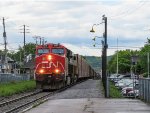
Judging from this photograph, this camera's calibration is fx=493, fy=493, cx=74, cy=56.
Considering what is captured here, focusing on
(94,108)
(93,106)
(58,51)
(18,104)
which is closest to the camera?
(94,108)

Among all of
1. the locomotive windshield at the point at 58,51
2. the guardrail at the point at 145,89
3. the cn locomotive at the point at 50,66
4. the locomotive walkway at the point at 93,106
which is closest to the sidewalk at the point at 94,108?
the locomotive walkway at the point at 93,106

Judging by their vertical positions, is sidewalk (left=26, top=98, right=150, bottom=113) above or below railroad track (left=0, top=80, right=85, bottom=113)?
above

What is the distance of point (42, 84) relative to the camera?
4416cm

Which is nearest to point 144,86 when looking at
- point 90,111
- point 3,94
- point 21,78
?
point 90,111

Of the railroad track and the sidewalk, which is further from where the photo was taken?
the railroad track

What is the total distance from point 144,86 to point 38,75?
17491mm

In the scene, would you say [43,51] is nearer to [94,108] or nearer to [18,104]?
[18,104]

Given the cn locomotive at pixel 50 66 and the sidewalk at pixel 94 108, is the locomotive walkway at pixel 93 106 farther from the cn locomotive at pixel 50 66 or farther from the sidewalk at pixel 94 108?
the cn locomotive at pixel 50 66

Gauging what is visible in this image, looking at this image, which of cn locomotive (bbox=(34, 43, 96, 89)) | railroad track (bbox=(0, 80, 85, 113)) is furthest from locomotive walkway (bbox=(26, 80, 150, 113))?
cn locomotive (bbox=(34, 43, 96, 89))

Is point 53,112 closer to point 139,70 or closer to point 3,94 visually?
point 3,94

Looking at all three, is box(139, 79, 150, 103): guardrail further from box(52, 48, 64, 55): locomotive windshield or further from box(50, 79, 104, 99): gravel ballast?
box(52, 48, 64, 55): locomotive windshield

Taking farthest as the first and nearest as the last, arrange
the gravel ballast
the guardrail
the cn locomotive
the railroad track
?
the cn locomotive
the gravel ballast
the guardrail
the railroad track

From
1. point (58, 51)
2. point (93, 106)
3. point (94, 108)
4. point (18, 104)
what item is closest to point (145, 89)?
point (93, 106)

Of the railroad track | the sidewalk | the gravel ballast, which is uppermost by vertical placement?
the gravel ballast
